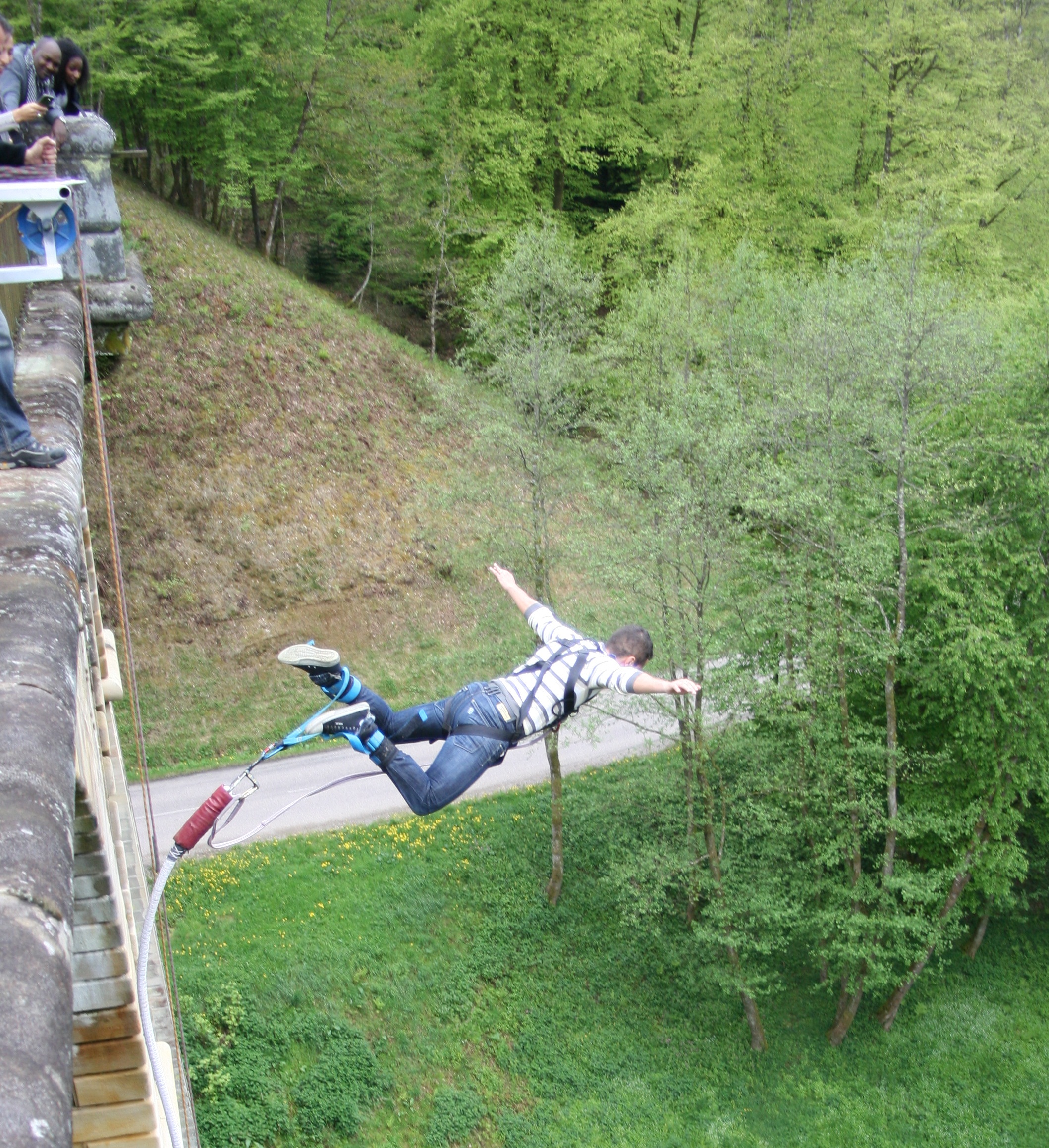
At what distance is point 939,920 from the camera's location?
53.2 ft

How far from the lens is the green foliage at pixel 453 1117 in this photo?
14609 mm

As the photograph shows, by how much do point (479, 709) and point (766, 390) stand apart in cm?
1265

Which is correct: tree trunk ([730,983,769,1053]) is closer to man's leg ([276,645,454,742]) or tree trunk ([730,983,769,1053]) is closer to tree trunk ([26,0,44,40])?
man's leg ([276,645,454,742])

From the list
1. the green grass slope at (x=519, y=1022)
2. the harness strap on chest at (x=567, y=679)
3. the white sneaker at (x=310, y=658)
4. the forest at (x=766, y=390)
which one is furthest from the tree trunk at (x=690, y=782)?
the white sneaker at (x=310, y=658)

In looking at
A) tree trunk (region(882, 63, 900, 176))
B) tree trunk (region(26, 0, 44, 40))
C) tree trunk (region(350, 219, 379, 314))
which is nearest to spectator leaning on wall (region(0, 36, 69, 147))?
tree trunk (region(26, 0, 44, 40))

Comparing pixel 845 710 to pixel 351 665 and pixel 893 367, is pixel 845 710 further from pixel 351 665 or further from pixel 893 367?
pixel 351 665

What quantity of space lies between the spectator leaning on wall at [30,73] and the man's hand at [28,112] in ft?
3.46

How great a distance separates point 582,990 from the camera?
664 inches

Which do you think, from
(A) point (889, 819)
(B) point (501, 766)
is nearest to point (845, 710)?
(A) point (889, 819)

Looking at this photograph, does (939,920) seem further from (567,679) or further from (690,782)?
(567,679)

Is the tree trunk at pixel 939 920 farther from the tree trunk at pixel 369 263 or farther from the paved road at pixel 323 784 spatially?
the tree trunk at pixel 369 263

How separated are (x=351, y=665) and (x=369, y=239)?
15363 mm

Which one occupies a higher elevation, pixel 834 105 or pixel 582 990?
pixel 834 105

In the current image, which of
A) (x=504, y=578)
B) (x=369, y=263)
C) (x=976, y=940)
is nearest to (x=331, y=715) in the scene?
(x=504, y=578)
